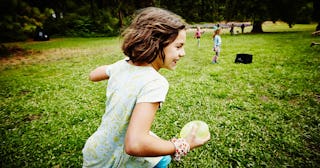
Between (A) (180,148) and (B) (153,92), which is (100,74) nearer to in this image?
(B) (153,92)

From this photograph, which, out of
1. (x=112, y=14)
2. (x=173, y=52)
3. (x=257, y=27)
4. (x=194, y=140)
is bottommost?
(x=194, y=140)

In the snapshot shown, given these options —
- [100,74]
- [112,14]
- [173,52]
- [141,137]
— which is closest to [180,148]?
[141,137]

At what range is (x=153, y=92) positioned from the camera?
1.28 meters

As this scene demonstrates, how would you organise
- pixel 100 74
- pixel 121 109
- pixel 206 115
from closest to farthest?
pixel 121 109
pixel 100 74
pixel 206 115

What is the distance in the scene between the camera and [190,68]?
33.2 ft

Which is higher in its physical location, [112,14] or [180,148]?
[112,14]

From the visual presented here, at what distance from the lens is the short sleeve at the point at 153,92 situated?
4.13 ft

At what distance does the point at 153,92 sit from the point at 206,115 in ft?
13.3

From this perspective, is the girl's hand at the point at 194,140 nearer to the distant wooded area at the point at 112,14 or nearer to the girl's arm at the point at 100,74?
the girl's arm at the point at 100,74

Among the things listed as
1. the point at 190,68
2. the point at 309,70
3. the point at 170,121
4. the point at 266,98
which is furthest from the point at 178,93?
the point at 309,70

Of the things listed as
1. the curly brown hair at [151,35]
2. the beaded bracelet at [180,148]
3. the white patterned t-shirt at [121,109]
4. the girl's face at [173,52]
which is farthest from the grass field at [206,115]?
the curly brown hair at [151,35]

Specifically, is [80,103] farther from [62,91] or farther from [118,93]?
[118,93]

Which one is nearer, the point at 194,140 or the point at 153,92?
the point at 153,92

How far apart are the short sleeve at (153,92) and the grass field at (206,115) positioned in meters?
2.46
